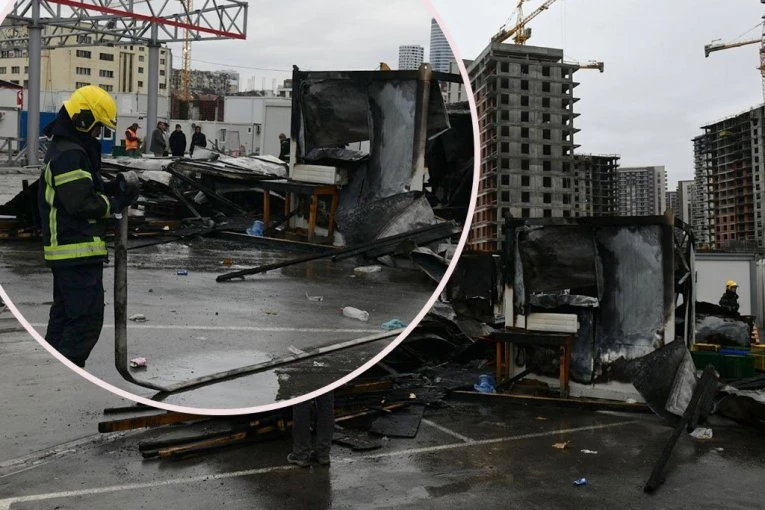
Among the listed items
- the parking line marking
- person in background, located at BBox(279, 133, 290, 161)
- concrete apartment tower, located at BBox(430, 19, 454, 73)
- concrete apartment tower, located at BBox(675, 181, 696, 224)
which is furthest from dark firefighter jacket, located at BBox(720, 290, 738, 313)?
concrete apartment tower, located at BBox(675, 181, 696, 224)

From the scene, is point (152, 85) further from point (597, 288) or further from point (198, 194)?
point (597, 288)

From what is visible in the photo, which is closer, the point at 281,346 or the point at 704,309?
the point at 281,346

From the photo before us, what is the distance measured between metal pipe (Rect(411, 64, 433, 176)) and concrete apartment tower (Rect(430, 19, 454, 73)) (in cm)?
8

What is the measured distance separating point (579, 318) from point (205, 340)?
824 centimetres

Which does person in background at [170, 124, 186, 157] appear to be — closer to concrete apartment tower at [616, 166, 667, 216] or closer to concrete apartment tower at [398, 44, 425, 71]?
concrete apartment tower at [398, 44, 425, 71]


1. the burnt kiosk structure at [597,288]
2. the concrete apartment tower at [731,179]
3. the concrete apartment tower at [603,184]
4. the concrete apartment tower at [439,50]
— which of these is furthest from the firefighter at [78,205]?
the concrete apartment tower at [731,179]

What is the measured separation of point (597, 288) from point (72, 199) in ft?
26.8

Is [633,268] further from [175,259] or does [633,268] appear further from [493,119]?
[175,259]

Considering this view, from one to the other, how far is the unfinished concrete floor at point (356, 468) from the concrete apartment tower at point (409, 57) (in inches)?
152

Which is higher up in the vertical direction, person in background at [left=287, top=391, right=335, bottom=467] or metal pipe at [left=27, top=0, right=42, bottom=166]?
metal pipe at [left=27, top=0, right=42, bottom=166]

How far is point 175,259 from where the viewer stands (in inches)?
62.9

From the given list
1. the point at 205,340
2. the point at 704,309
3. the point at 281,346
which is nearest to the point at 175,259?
the point at 205,340

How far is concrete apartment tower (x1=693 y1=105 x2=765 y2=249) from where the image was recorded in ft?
179

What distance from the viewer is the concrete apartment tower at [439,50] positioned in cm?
175
